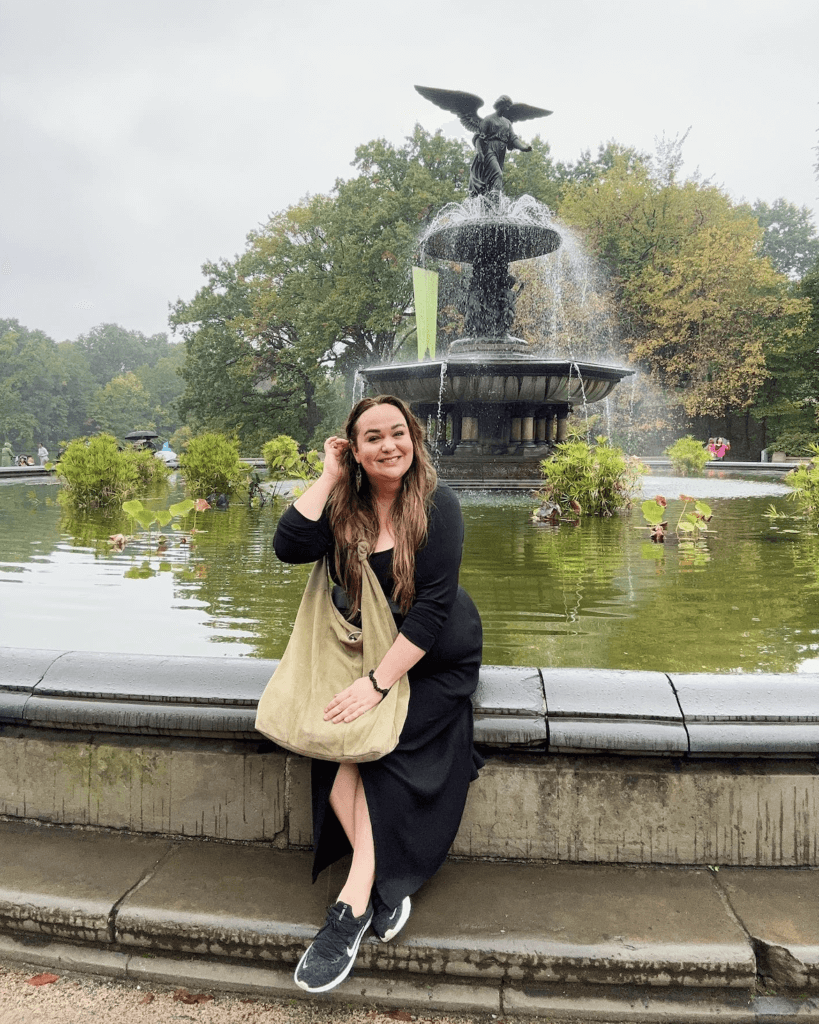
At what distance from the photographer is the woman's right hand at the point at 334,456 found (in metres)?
2.45

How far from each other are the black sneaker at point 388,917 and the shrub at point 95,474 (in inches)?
324

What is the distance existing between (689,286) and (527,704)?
29.8m

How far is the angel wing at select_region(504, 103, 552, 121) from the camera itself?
12859mm

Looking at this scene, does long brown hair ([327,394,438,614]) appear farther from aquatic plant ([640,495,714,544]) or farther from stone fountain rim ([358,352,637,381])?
stone fountain rim ([358,352,637,381])

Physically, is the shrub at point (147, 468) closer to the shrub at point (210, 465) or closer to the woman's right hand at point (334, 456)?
the shrub at point (210, 465)

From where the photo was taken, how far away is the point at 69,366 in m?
Result: 76.8

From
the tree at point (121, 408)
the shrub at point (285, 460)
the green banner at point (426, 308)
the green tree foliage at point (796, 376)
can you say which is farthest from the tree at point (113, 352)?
the shrub at point (285, 460)

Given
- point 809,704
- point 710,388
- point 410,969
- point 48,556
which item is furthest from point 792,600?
point 710,388

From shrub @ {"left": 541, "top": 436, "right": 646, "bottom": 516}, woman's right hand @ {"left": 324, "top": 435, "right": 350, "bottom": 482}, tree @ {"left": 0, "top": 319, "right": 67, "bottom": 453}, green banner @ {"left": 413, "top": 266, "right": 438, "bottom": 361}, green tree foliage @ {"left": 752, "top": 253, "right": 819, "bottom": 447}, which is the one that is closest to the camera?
woman's right hand @ {"left": 324, "top": 435, "right": 350, "bottom": 482}

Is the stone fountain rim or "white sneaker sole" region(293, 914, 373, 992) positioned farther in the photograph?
the stone fountain rim

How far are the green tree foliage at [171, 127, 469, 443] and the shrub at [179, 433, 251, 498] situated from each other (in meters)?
19.3

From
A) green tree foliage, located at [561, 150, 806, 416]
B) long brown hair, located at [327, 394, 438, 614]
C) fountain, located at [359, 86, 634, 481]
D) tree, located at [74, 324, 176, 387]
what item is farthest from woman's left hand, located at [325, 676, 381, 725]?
tree, located at [74, 324, 176, 387]

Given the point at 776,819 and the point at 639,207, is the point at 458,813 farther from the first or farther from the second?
the point at 639,207

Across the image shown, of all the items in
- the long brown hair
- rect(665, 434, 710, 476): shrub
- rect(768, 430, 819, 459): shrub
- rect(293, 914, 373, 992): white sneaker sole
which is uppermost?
rect(768, 430, 819, 459): shrub
